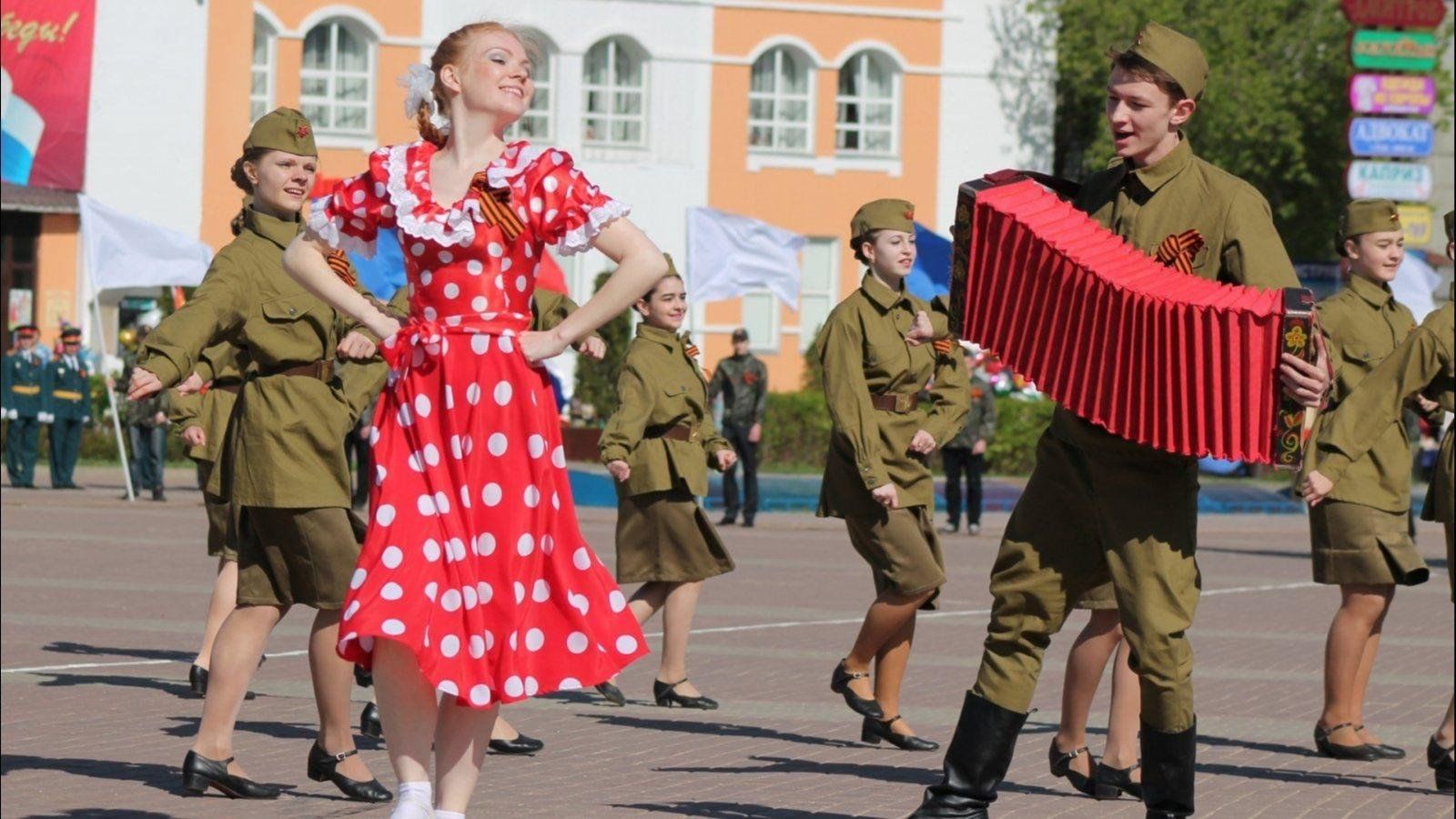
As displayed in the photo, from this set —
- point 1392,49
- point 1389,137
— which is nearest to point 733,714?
point 1389,137

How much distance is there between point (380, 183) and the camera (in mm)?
6062

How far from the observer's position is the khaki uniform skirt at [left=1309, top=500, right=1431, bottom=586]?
361 inches

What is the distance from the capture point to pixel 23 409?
28359 mm

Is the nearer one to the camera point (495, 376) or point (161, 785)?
point (495, 376)

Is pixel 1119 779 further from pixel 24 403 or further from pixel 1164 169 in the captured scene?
pixel 24 403

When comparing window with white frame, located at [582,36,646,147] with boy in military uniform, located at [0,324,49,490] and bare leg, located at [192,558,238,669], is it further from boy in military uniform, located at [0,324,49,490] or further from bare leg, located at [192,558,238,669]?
bare leg, located at [192,558,238,669]

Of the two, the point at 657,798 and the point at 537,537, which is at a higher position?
the point at 537,537

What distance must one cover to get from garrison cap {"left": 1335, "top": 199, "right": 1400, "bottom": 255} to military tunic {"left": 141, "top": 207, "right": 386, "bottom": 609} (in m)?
3.77

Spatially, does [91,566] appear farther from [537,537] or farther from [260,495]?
[537,537]

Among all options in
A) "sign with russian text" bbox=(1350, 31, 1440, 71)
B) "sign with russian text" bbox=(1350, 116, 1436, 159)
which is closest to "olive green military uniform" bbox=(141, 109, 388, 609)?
"sign with russian text" bbox=(1350, 116, 1436, 159)

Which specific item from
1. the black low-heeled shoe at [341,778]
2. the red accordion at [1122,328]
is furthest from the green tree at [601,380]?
the red accordion at [1122,328]

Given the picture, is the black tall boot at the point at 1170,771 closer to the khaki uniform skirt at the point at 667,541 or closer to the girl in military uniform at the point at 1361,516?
the girl in military uniform at the point at 1361,516

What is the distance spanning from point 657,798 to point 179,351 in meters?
1.99

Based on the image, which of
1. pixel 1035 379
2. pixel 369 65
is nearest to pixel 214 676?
pixel 1035 379
